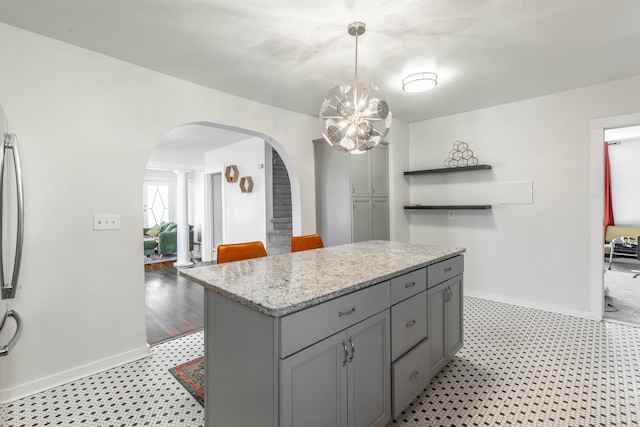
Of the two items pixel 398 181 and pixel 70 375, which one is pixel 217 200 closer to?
pixel 398 181

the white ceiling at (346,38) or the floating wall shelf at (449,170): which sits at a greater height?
the white ceiling at (346,38)

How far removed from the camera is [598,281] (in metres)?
3.17

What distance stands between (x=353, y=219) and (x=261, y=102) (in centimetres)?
170

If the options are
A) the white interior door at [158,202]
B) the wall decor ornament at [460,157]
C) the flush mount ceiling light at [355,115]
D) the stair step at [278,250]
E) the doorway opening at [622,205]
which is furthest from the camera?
the white interior door at [158,202]

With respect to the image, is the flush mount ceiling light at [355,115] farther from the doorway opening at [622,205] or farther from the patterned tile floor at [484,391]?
the doorway opening at [622,205]

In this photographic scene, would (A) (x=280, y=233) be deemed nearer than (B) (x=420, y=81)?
No

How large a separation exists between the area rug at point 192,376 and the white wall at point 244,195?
2887 mm

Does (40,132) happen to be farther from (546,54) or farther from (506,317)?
(506,317)

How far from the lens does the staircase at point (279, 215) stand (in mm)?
4824

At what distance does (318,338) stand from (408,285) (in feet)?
2.41

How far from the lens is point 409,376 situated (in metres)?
1.76

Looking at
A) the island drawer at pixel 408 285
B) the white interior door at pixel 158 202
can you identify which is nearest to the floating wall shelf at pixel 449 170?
the island drawer at pixel 408 285

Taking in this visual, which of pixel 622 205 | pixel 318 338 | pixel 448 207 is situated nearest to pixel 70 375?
pixel 318 338

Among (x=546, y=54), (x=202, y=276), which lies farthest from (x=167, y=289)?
(x=546, y=54)
